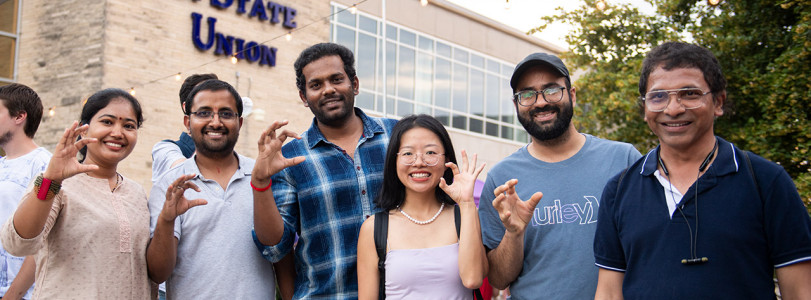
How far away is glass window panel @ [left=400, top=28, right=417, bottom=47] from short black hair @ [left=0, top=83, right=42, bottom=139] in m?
15.8

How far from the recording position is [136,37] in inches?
509

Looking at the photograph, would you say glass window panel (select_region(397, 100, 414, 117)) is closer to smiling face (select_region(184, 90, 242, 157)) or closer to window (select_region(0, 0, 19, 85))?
window (select_region(0, 0, 19, 85))

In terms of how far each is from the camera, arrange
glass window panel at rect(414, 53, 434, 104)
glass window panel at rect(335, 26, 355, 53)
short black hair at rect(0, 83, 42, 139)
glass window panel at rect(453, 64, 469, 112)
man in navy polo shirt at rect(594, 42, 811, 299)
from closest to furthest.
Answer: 1. man in navy polo shirt at rect(594, 42, 811, 299)
2. short black hair at rect(0, 83, 42, 139)
3. glass window panel at rect(335, 26, 355, 53)
4. glass window panel at rect(414, 53, 434, 104)
5. glass window panel at rect(453, 64, 469, 112)

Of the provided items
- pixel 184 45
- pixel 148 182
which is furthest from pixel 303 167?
pixel 184 45

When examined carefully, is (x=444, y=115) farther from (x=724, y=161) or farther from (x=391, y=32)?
(x=724, y=161)

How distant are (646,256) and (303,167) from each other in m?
1.67

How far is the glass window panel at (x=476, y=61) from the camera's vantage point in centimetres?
2220

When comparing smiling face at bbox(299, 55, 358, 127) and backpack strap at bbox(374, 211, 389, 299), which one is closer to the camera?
backpack strap at bbox(374, 211, 389, 299)

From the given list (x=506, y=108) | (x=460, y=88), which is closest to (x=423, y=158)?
(x=460, y=88)

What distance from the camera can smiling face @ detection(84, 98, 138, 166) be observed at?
3102 mm

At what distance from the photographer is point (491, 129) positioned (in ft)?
75.3

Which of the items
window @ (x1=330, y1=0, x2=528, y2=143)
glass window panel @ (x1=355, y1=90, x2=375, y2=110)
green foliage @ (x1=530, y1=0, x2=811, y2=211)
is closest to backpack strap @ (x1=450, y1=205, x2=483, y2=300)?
green foliage @ (x1=530, y1=0, x2=811, y2=211)

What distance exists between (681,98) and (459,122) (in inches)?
754

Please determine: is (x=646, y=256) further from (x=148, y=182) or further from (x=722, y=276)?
(x=148, y=182)
